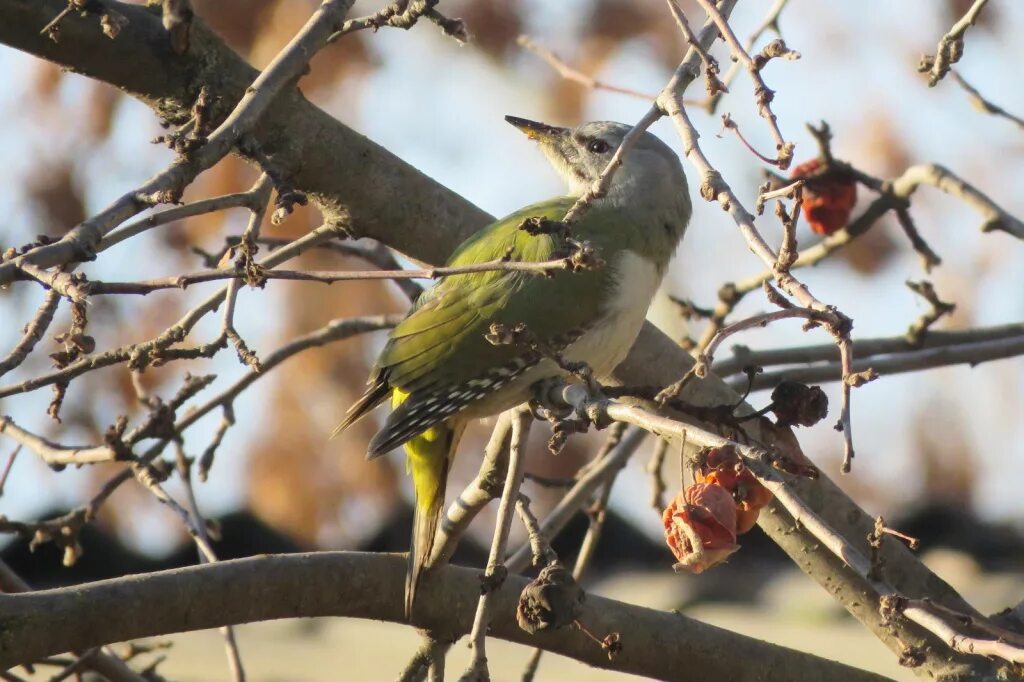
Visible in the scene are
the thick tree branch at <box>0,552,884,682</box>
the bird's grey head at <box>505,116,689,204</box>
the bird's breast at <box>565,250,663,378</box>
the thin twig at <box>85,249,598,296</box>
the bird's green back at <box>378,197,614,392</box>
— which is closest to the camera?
the thin twig at <box>85,249,598,296</box>

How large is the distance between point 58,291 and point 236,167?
5903 millimetres

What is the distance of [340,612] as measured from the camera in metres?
2.74

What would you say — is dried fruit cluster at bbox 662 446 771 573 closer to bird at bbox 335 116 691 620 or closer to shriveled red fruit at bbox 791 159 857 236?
bird at bbox 335 116 691 620

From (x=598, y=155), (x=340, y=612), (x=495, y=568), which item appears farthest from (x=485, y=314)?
(x=495, y=568)

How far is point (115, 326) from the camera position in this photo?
Answer: 8.01m

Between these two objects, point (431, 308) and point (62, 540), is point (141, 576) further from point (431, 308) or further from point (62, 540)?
point (431, 308)

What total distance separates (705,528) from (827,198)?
2.12 m

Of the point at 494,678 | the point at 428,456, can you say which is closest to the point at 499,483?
the point at 428,456

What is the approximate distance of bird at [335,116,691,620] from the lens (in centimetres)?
333

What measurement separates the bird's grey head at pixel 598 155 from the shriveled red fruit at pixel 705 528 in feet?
6.83

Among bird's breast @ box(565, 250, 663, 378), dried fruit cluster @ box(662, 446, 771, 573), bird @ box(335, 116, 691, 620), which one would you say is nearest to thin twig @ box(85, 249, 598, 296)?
dried fruit cluster @ box(662, 446, 771, 573)

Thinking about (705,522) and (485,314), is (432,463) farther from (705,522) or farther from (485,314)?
(705,522)

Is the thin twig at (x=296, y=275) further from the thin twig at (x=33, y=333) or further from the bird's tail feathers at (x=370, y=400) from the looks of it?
the bird's tail feathers at (x=370, y=400)

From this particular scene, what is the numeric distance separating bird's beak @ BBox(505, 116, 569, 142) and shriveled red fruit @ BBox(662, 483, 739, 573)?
238 cm
